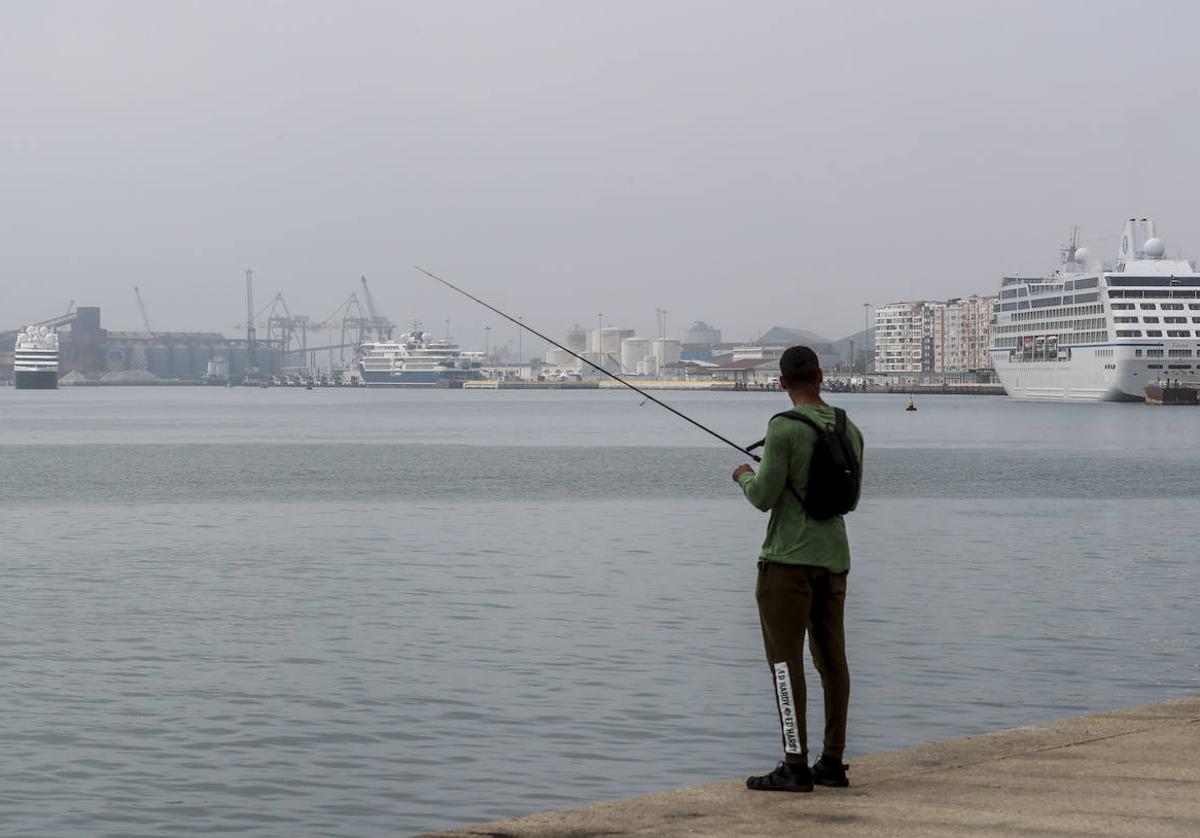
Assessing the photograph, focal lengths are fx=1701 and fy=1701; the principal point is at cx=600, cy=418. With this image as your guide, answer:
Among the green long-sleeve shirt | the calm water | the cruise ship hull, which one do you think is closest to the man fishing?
the green long-sleeve shirt

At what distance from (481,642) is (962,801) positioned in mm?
10002

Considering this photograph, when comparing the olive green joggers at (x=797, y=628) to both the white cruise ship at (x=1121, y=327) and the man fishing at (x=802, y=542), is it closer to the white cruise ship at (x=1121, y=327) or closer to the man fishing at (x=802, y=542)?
the man fishing at (x=802, y=542)

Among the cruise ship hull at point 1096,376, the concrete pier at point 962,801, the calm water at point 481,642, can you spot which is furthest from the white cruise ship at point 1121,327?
the concrete pier at point 962,801

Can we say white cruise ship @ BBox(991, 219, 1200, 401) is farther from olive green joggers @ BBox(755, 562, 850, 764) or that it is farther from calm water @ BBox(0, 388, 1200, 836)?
olive green joggers @ BBox(755, 562, 850, 764)

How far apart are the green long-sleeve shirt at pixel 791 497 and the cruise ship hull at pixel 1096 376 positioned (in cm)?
11859

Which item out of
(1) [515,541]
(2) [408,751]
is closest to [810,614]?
(2) [408,751]

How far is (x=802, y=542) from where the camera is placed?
25.1 ft

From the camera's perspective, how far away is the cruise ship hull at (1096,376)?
121562 mm

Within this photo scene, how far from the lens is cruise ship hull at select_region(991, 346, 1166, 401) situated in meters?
122

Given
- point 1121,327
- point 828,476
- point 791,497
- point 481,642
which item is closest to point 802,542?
point 791,497

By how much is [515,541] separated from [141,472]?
93.6ft

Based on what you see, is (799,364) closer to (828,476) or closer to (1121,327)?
(828,476)

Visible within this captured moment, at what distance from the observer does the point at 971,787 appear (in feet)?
23.8

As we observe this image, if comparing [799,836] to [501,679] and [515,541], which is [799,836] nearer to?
[501,679]
